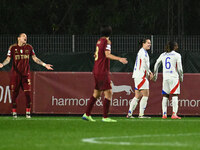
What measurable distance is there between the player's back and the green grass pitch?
263 centimetres

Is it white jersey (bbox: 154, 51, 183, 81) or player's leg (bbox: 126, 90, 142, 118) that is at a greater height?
white jersey (bbox: 154, 51, 183, 81)

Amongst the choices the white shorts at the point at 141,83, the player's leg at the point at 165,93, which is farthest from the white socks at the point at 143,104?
the player's leg at the point at 165,93

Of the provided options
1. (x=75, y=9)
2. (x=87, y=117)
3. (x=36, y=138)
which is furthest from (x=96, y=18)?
(x=36, y=138)

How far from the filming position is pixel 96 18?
38.5 m

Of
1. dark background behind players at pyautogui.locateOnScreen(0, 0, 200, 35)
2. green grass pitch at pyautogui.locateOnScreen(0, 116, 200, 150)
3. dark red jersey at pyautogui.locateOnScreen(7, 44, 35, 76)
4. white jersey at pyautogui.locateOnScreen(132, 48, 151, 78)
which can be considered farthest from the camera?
dark background behind players at pyautogui.locateOnScreen(0, 0, 200, 35)

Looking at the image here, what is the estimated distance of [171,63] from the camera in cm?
1670

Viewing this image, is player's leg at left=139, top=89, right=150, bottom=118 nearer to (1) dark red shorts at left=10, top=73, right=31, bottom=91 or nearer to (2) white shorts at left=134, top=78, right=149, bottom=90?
(2) white shorts at left=134, top=78, right=149, bottom=90

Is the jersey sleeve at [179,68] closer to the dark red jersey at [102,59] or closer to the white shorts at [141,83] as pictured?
the white shorts at [141,83]

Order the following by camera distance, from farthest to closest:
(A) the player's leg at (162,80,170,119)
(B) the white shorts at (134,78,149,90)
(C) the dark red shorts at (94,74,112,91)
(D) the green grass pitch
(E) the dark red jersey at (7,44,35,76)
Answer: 1. (A) the player's leg at (162,80,170,119)
2. (B) the white shorts at (134,78,149,90)
3. (E) the dark red jersey at (7,44,35,76)
4. (C) the dark red shorts at (94,74,112,91)
5. (D) the green grass pitch

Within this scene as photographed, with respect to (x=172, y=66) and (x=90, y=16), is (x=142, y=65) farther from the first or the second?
(x=90, y=16)

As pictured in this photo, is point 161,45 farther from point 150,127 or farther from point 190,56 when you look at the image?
point 150,127

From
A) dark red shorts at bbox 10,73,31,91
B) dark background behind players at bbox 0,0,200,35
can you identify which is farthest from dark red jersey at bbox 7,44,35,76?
dark background behind players at bbox 0,0,200,35

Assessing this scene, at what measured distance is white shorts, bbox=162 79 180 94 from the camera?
16.8 meters

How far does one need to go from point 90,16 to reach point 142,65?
22.7m
